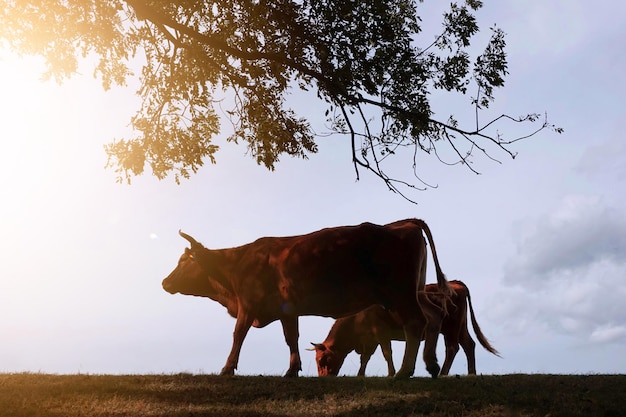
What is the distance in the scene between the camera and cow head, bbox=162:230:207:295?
15656mm

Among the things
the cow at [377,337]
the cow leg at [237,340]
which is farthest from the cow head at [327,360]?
the cow leg at [237,340]

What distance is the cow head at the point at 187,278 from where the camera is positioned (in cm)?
1566

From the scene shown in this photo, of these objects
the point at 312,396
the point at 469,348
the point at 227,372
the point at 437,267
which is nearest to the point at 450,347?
the point at 469,348

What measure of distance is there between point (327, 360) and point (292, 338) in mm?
4684

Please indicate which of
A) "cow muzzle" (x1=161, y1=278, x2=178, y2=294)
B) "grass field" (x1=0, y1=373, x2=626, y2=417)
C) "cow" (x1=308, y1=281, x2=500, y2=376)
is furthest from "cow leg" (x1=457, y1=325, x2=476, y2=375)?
"cow muzzle" (x1=161, y1=278, x2=178, y2=294)

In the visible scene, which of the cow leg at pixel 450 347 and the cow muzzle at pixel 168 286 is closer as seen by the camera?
the cow muzzle at pixel 168 286

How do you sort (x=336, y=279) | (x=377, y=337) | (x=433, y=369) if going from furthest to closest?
(x=377, y=337)
(x=336, y=279)
(x=433, y=369)

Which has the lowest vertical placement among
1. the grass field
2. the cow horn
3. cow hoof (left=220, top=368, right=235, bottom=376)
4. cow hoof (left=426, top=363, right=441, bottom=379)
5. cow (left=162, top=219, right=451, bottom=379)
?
the grass field

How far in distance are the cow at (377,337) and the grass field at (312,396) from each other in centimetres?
547

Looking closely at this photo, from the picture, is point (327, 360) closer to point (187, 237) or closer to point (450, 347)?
point (450, 347)

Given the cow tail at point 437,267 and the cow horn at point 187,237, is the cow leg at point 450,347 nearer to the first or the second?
the cow tail at point 437,267

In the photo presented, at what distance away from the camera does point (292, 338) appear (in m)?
13.7

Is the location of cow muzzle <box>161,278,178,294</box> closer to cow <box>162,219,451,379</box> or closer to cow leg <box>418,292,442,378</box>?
cow <box>162,219,451,379</box>

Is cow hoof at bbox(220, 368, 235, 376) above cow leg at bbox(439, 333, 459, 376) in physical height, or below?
below
